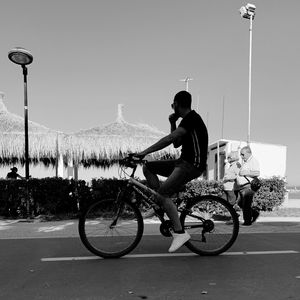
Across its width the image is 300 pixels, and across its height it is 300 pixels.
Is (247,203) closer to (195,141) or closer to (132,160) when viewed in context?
(195,141)

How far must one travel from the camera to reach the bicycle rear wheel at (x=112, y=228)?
16.6 feet

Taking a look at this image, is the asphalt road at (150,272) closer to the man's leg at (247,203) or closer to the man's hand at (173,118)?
the man's hand at (173,118)

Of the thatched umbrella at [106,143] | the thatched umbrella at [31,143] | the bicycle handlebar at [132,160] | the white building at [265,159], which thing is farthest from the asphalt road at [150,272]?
the white building at [265,159]

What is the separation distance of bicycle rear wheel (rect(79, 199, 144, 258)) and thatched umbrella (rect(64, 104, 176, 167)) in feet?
36.0

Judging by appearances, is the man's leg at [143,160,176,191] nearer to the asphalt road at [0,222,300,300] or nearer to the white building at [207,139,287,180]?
the asphalt road at [0,222,300,300]

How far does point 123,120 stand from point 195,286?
49.2 ft

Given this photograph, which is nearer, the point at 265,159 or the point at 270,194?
the point at 270,194

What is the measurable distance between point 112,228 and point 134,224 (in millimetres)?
283

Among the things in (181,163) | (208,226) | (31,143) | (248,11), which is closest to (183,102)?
(181,163)

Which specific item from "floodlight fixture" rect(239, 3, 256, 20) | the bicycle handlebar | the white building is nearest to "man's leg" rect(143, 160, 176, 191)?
the bicycle handlebar

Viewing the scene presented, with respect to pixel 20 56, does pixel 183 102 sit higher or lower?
lower

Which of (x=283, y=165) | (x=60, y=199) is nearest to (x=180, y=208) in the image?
(x=60, y=199)

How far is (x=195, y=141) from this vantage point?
4.93 metres

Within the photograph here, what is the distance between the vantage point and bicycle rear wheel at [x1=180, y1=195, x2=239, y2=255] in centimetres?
520
